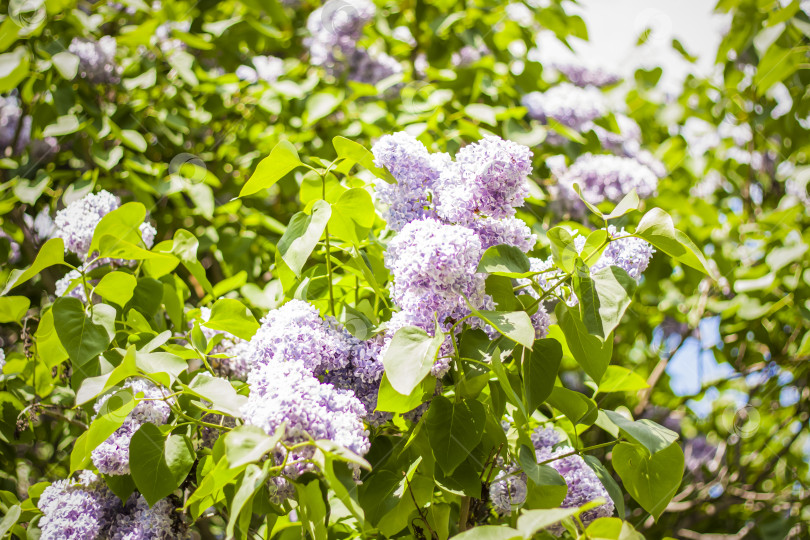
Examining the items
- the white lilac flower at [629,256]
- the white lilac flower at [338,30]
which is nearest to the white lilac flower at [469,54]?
the white lilac flower at [338,30]

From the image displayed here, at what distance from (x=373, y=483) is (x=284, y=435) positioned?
21 centimetres

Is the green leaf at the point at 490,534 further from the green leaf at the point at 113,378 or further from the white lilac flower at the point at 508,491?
the green leaf at the point at 113,378

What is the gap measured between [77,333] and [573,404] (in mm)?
841

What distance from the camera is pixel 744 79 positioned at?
252 cm

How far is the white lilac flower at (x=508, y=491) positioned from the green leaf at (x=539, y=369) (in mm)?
250

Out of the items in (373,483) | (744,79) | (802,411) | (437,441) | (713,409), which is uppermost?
(744,79)

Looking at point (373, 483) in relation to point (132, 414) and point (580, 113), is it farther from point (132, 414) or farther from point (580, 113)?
point (580, 113)

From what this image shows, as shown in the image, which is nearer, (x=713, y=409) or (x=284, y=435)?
(x=284, y=435)

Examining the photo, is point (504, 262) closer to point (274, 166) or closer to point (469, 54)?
point (274, 166)

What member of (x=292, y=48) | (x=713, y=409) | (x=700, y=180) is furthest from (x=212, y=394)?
(x=713, y=409)

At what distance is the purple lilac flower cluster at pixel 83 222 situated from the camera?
4.33ft

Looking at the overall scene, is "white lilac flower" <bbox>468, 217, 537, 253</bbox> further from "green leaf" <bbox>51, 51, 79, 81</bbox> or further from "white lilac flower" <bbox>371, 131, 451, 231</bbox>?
"green leaf" <bbox>51, 51, 79, 81</bbox>

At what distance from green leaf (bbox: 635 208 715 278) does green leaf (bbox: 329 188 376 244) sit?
0.40m

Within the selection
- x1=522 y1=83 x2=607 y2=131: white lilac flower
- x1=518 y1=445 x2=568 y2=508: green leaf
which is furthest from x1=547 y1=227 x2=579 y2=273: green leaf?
x1=522 y1=83 x2=607 y2=131: white lilac flower
